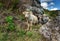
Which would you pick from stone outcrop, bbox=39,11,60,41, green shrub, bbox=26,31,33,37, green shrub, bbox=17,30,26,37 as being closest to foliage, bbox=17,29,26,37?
green shrub, bbox=17,30,26,37

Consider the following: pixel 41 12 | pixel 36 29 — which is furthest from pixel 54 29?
pixel 41 12

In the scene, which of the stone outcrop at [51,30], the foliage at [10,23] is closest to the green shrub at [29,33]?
the stone outcrop at [51,30]

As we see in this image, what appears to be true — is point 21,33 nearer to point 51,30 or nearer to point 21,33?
point 21,33

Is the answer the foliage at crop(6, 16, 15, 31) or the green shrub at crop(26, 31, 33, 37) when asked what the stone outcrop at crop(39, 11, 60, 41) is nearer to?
the green shrub at crop(26, 31, 33, 37)

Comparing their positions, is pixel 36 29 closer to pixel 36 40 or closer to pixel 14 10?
pixel 36 40

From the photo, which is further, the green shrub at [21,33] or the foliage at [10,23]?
the foliage at [10,23]

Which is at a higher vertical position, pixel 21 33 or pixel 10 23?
pixel 10 23

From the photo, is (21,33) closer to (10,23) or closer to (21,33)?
(21,33)

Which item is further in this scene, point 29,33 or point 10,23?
point 10,23

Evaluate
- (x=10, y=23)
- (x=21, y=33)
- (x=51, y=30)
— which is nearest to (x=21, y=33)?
(x=21, y=33)

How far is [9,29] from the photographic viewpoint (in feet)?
18.4

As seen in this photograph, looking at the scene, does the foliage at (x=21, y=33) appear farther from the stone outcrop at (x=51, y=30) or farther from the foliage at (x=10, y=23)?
the stone outcrop at (x=51, y=30)

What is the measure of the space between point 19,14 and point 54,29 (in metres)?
1.32

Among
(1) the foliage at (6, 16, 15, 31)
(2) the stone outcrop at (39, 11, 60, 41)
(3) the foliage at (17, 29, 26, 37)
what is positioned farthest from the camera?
(1) the foliage at (6, 16, 15, 31)
